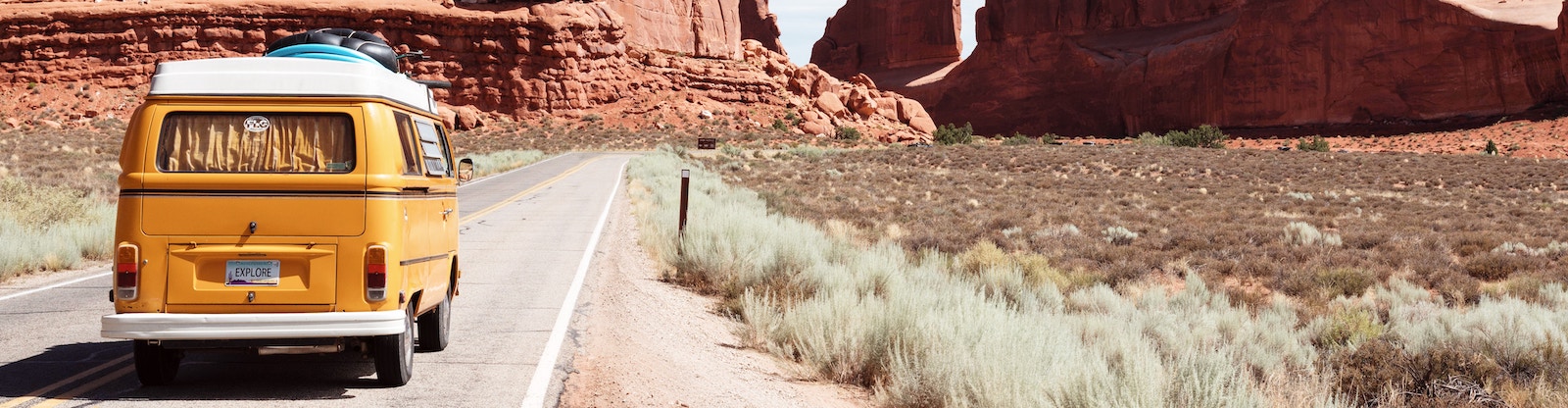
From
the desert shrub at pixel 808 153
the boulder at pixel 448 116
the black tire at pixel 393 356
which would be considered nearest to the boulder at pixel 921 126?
the desert shrub at pixel 808 153

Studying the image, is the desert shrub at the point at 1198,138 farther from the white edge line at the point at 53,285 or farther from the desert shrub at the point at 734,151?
the white edge line at the point at 53,285

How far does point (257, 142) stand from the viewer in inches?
222

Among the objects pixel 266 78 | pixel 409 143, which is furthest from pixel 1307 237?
pixel 266 78

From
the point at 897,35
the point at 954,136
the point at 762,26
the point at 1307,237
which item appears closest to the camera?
the point at 1307,237

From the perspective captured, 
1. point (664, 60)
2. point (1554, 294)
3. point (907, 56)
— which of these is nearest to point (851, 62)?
point (907, 56)

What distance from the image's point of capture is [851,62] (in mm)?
141000

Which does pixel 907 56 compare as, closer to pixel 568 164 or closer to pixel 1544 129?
pixel 1544 129

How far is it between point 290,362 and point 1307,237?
17.5 meters

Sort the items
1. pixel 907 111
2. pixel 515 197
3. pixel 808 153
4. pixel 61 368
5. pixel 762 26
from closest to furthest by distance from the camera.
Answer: pixel 61 368
pixel 515 197
pixel 808 153
pixel 907 111
pixel 762 26

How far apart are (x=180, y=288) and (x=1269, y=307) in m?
10.7

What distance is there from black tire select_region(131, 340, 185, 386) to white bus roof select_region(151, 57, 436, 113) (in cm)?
139

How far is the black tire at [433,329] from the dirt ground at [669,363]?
0.92 m

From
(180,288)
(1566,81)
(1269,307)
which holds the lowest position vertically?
(1269,307)

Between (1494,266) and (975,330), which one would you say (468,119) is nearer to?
(1494,266)
